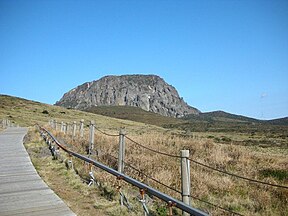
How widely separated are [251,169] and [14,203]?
786 cm

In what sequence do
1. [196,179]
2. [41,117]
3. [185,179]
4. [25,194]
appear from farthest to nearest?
1. [41,117]
2. [196,179]
3. [25,194]
4. [185,179]

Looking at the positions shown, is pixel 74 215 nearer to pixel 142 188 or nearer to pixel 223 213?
pixel 142 188

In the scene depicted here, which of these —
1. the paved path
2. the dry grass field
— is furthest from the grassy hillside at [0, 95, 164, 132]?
the paved path

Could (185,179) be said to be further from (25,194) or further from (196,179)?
(25,194)

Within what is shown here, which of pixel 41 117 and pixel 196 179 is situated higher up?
pixel 41 117

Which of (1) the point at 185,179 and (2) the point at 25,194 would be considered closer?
(1) the point at 185,179

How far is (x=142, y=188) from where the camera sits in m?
5.82

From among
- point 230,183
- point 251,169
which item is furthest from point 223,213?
point 251,169

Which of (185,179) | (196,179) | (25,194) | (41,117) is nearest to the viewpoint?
(185,179)

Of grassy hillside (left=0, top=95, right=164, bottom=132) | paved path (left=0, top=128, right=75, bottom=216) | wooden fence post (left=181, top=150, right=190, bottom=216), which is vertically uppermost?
grassy hillside (left=0, top=95, right=164, bottom=132)

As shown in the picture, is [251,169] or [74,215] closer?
[74,215]

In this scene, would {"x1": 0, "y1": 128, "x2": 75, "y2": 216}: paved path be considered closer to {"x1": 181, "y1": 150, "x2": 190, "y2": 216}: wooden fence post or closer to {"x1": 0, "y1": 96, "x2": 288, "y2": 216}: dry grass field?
{"x1": 0, "y1": 96, "x2": 288, "y2": 216}: dry grass field

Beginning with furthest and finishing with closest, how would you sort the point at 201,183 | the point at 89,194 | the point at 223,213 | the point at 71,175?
the point at 71,175 < the point at 201,183 < the point at 89,194 < the point at 223,213

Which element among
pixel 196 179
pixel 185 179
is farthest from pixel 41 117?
pixel 185 179
